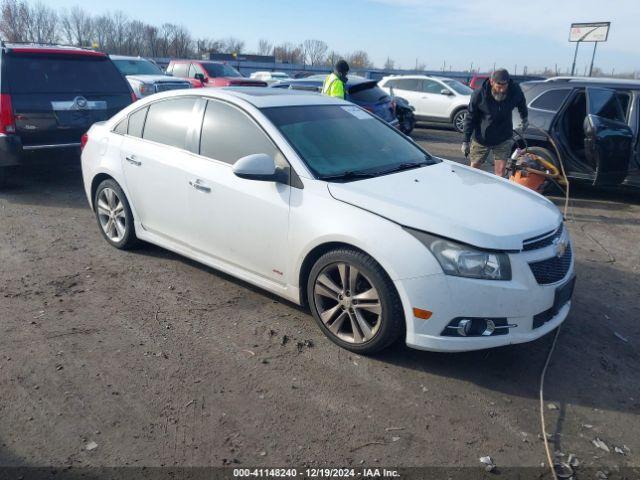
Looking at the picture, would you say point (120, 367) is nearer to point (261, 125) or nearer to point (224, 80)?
point (261, 125)

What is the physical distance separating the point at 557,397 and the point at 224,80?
14709 mm

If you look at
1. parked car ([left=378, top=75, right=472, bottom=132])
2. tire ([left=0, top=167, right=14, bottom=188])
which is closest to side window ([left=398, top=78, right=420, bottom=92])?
parked car ([left=378, top=75, right=472, bottom=132])

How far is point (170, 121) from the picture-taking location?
483 cm

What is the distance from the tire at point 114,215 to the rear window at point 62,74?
2653mm

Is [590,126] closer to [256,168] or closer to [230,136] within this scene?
[230,136]

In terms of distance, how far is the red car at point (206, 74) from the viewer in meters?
16.0

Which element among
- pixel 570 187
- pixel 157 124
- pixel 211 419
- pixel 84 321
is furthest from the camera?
pixel 570 187

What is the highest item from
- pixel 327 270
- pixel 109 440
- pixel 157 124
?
pixel 157 124

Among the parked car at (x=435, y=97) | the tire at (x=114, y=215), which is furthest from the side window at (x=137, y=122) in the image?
the parked car at (x=435, y=97)

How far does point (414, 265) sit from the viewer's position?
10.7 feet

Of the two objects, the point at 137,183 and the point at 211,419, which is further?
the point at 137,183

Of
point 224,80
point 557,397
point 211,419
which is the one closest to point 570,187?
point 557,397

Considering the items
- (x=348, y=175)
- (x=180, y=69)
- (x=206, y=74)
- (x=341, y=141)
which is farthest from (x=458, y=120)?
(x=348, y=175)

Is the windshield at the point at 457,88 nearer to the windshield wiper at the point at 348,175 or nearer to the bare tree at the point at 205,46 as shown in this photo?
the windshield wiper at the point at 348,175
